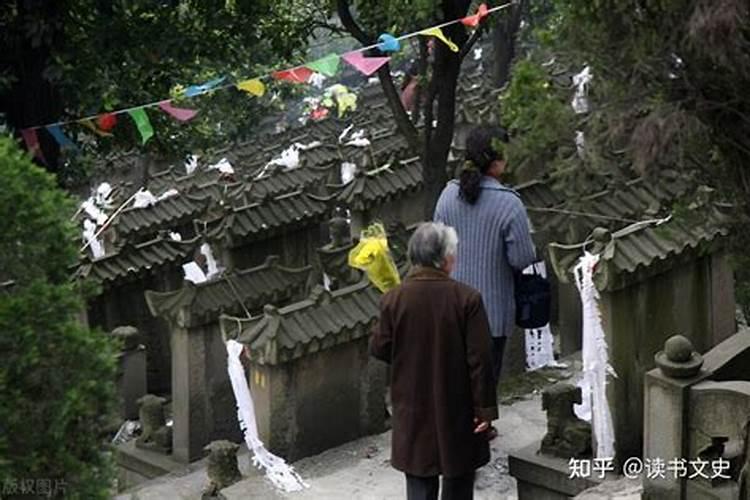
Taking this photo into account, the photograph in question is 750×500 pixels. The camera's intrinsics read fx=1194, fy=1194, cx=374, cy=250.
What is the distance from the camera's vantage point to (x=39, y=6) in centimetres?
820

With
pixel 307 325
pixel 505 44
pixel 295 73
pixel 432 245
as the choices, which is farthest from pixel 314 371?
pixel 505 44

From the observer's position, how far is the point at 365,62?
30.5 ft

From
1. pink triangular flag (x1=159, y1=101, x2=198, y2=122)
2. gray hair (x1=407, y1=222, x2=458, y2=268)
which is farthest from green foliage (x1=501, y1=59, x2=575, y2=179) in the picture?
pink triangular flag (x1=159, y1=101, x2=198, y2=122)

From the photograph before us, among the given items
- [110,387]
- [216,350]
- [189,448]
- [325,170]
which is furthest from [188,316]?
[325,170]

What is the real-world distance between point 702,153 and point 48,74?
545 cm

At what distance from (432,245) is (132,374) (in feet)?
19.6

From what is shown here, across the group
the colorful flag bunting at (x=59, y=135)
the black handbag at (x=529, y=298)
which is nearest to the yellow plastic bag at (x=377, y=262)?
the black handbag at (x=529, y=298)

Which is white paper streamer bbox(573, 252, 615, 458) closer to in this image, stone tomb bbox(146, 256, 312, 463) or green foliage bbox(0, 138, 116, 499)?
stone tomb bbox(146, 256, 312, 463)

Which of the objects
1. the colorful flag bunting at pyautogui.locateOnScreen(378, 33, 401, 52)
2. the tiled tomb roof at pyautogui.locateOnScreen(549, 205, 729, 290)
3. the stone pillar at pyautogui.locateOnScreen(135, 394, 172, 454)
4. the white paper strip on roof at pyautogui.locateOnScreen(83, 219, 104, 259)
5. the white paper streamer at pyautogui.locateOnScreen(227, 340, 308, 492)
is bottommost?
the stone pillar at pyautogui.locateOnScreen(135, 394, 172, 454)

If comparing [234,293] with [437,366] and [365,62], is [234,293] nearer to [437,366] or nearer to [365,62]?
[365,62]

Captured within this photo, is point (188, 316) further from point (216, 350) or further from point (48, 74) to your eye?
point (48, 74)

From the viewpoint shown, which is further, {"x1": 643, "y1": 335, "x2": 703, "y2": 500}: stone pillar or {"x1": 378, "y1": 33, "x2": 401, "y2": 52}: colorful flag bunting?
{"x1": 378, "y1": 33, "x2": 401, "y2": 52}: colorful flag bunting

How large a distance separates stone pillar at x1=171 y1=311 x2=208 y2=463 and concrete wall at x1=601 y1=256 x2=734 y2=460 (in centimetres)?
331

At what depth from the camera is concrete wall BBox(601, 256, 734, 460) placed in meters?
6.79
